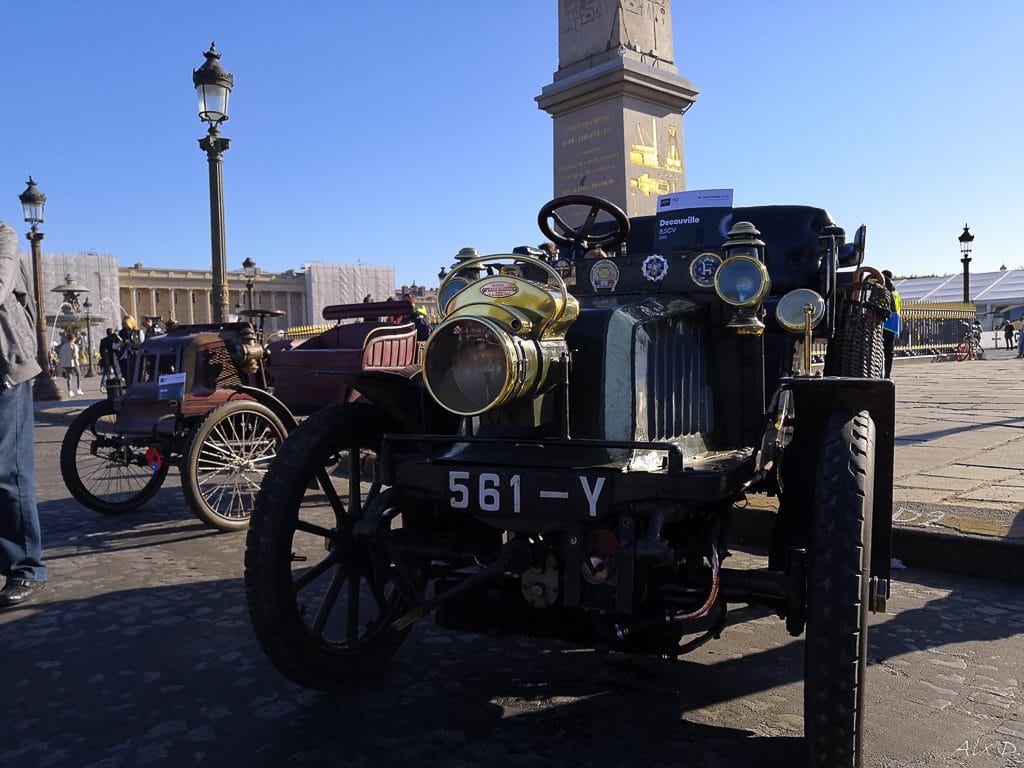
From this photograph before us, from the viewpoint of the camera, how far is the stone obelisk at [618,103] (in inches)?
465

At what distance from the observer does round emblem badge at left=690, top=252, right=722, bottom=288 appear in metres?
3.12

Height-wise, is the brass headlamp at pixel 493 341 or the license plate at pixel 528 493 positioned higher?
the brass headlamp at pixel 493 341

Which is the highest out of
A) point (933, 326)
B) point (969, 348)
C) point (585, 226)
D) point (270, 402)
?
point (933, 326)

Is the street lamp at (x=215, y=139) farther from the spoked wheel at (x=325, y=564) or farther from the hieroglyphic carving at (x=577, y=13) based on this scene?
the spoked wheel at (x=325, y=564)

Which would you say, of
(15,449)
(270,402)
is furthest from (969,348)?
(15,449)

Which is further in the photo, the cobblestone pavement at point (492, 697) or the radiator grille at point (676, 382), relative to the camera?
the radiator grille at point (676, 382)

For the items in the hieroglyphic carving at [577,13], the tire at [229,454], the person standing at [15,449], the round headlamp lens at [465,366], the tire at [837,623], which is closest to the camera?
the tire at [837,623]

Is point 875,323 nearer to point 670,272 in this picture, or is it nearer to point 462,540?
point 670,272

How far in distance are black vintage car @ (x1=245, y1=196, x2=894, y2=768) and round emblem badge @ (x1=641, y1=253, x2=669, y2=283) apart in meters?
0.01

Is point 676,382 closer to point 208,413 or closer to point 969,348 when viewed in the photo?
point 208,413

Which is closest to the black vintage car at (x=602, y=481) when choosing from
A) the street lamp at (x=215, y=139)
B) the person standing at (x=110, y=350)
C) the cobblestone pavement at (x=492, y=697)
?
the cobblestone pavement at (x=492, y=697)

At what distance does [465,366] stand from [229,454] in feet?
12.2

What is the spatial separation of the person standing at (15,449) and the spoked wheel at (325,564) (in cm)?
184

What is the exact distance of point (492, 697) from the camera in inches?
110
